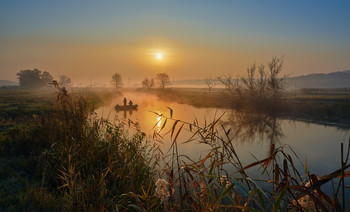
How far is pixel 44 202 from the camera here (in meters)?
4.10

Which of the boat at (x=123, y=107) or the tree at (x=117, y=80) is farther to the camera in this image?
the tree at (x=117, y=80)

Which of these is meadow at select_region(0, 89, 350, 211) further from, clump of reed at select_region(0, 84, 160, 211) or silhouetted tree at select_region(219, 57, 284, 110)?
silhouetted tree at select_region(219, 57, 284, 110)

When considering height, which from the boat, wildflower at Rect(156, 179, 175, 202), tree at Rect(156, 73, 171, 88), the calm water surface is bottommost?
the calm water surface

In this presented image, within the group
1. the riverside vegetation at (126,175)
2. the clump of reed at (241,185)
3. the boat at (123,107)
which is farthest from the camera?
the boat at (123,107)

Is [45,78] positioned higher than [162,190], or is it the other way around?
[45,78]

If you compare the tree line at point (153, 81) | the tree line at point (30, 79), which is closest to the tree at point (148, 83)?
the tree line at point (153, 81)

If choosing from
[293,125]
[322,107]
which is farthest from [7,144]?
[322,107]

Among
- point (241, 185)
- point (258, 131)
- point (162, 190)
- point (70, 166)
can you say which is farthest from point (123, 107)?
point (241, 185)

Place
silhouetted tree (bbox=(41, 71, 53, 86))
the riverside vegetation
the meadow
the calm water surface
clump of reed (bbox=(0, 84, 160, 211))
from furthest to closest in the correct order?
silhouetted tree (bbox=(41, 71, 53, 86)) < the calm water surface < clump of reed (bbox=(0, 84, 160, 211)) < the meadow < the riverside vegetation

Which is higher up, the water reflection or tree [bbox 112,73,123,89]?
tree [bbox 112,73,123,89]

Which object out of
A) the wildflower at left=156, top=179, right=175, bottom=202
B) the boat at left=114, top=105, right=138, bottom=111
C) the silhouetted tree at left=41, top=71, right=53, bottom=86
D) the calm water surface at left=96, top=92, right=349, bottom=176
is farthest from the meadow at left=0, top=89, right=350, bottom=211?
the silhouetted tree at left=41, top=71, right=53, bottom=86

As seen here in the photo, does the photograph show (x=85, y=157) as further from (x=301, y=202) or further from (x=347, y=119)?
(x=347, y=119)

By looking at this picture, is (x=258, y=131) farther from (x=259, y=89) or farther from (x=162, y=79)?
(x=162, y=79)

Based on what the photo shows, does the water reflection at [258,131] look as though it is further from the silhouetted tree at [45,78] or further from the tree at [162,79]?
the silhouetted tree at [45,78]
